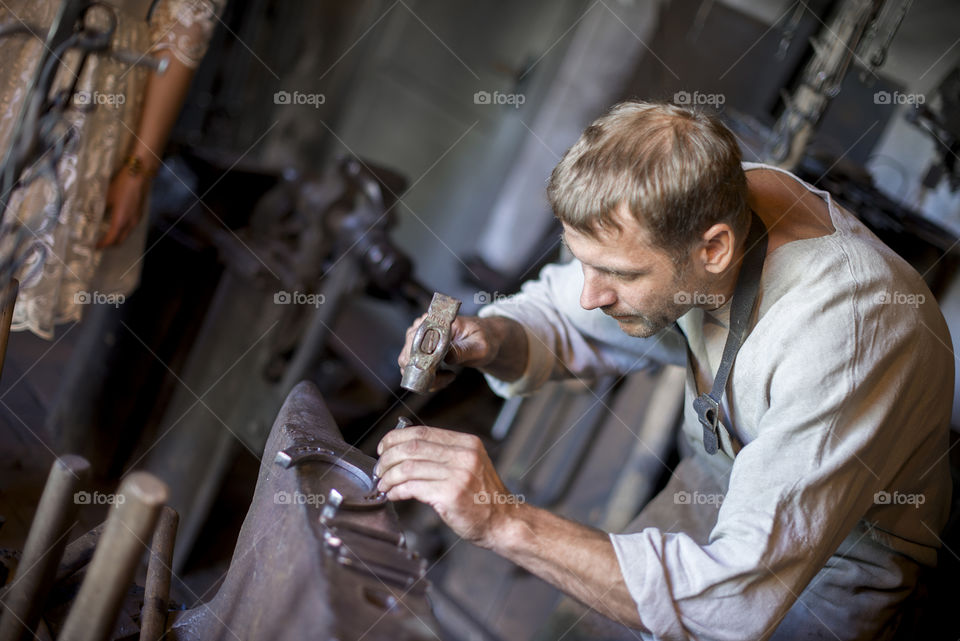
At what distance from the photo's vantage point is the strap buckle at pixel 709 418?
1.83 meters

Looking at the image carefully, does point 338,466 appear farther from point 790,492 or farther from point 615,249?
point 790,492

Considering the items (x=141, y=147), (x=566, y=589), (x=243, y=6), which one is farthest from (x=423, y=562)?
(x=243, y=6)

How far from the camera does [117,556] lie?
3.43 ft

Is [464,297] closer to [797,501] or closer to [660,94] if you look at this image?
[660,94]

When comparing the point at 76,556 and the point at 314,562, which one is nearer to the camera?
the point at 314,562

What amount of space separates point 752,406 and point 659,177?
517 mm

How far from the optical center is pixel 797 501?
1510 mm
